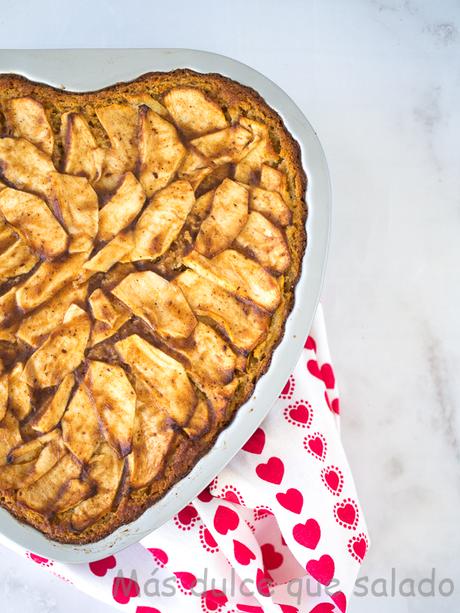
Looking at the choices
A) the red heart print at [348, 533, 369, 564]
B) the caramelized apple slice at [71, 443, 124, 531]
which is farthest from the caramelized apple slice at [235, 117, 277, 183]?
the red heart print at [348, 533, 369, 564]

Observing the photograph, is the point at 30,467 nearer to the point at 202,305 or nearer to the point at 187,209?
the point at 202,305

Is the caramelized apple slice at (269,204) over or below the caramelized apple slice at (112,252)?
over

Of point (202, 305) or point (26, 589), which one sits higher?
point (202, 305)

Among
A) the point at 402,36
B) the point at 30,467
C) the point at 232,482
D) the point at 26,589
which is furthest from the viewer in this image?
the point at 402,36

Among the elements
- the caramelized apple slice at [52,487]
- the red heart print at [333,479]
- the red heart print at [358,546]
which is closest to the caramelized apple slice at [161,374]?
the caramelized apple slice at [52,487]

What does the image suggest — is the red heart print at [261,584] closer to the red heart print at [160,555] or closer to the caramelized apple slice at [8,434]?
the red heart print at [160,555]

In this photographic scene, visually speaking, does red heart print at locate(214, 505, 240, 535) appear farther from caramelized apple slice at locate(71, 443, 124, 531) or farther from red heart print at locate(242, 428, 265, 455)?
caramelized apple slice at locate(71, 443, 124, 531)

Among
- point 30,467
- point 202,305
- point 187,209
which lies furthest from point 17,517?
point 187,209
